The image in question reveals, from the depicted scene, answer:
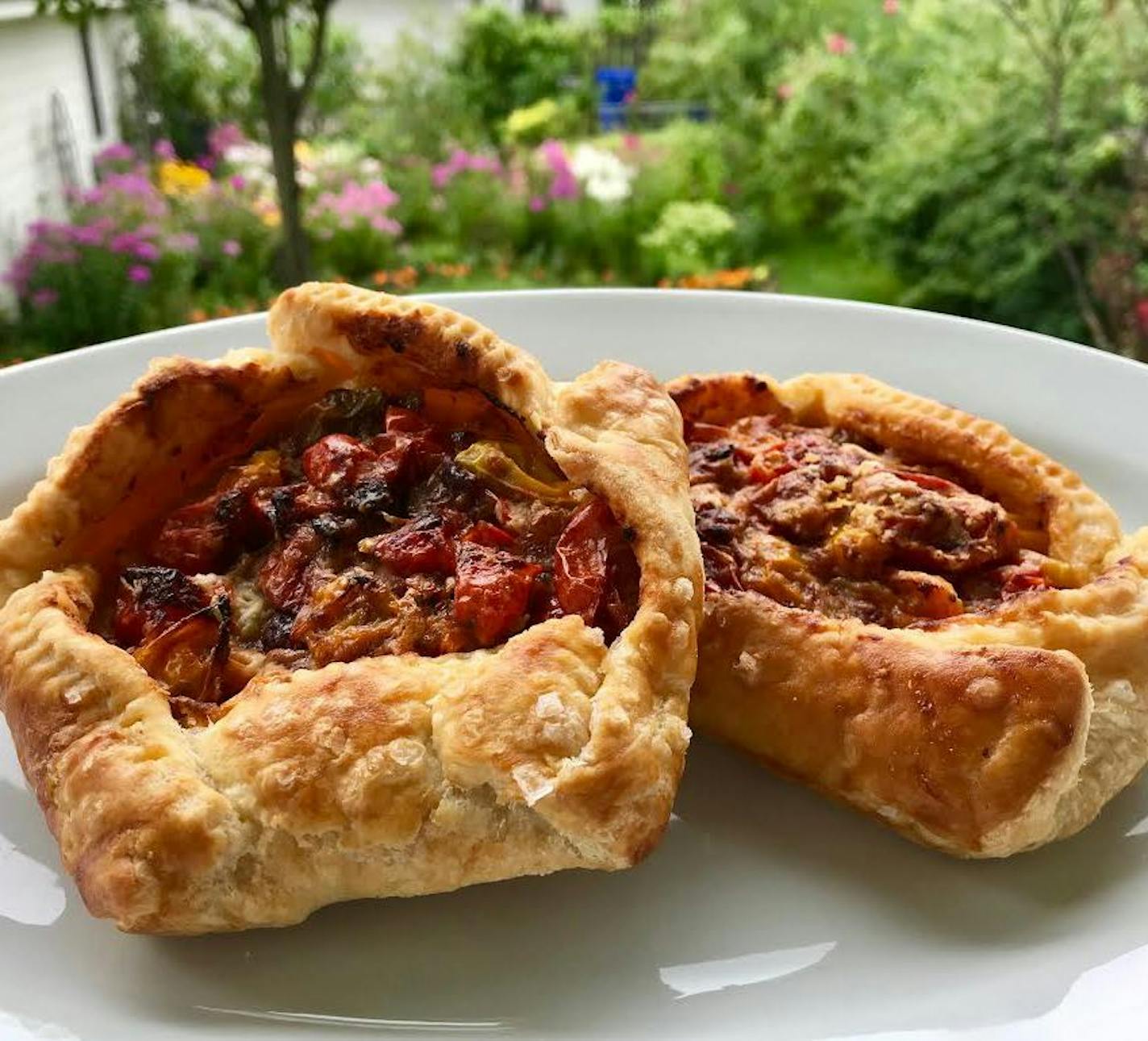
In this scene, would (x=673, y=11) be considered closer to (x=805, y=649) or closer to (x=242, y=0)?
(x=242, y=0)

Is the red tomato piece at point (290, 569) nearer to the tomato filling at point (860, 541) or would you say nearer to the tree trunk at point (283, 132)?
the tomato filling at point (860, 541)

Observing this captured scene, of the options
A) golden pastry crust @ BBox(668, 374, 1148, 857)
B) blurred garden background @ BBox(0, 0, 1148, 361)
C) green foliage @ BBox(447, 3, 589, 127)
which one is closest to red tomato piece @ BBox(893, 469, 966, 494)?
golden pastry crust @ BBox(668, 374, 1148, 857)

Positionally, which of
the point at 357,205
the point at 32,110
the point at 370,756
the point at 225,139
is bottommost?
the point at 357,205

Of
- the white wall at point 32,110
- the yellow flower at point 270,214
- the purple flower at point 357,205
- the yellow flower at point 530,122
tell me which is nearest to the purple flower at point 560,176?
the yellow flower at point 530,122

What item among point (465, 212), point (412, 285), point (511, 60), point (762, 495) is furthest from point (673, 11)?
point (762, 495)

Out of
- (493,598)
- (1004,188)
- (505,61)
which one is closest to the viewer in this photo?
(493,598)

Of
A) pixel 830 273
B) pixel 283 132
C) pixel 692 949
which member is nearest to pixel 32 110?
pixel 283 132

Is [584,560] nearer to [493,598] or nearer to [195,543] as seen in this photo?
[493,598]
